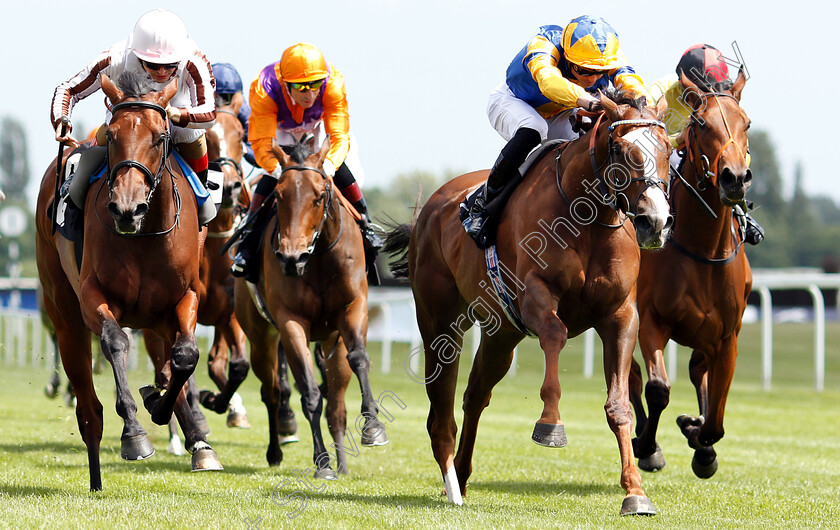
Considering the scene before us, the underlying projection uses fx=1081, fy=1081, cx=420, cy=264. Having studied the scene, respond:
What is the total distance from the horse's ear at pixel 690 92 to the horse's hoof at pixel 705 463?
86.5 inches

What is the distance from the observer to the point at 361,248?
7438mm

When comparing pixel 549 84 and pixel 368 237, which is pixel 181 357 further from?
pixel 549 84

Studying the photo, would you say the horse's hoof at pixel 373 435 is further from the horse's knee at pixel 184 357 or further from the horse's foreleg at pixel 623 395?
the horse's foreleg at pixel 623 395

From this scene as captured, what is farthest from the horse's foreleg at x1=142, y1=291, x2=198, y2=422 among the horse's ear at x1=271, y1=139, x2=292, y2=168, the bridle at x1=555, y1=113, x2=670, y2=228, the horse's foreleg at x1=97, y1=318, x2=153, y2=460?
the bridle at x1=555, y1=113, x2=670, y2=228

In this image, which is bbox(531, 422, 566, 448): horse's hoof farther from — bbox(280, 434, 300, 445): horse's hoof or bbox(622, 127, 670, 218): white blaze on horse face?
bbox(280, 434, 300, 445): horse's hoof

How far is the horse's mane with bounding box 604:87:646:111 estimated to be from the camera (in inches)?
211

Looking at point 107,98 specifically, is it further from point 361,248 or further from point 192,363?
point 361,248

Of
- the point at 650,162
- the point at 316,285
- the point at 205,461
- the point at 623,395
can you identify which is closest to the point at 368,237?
the point at 316,285

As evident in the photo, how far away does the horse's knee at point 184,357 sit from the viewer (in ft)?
19.0

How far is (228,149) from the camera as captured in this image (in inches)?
345

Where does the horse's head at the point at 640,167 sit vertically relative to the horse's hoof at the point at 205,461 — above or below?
above

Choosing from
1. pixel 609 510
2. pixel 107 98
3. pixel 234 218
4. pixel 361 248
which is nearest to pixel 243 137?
pixel 234 218

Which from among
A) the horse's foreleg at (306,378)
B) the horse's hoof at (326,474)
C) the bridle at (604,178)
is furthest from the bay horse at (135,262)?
the bridle at (604,178)

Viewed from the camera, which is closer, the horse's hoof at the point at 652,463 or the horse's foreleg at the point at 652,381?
the horse's foreleg at the point at 652,381
